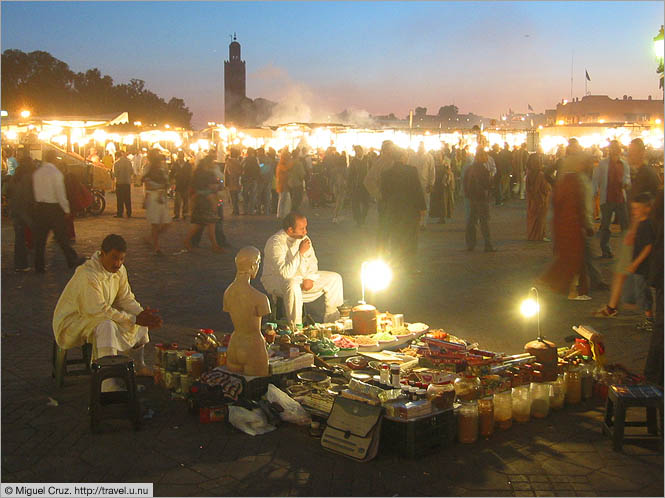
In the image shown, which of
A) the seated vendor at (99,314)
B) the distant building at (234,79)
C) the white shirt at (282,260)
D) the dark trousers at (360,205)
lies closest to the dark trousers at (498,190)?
the dark trousers at (360,205)

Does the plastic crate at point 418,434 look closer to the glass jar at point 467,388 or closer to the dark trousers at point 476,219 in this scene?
the glass jar at point 467,388

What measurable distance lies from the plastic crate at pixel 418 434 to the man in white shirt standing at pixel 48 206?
6996mm

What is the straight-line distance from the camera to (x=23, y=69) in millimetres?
50719

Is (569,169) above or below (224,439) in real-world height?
above

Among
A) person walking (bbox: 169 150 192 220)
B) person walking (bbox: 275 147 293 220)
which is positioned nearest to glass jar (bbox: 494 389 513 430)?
person walking (bbox: 275 147 293 220)

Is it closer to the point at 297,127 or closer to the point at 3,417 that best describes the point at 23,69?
the point at 297,127

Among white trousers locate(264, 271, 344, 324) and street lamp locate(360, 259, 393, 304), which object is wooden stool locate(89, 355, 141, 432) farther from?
street lamp locate(360, 259, 393, 304)

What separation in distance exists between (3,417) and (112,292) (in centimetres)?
124

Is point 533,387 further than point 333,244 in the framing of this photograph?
No

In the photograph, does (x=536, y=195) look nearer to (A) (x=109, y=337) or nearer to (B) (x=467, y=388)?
(B) (x=467, y=388)

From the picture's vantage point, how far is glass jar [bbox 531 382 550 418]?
5.40m

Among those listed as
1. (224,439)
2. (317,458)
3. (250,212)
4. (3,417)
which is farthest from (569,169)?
(250,212)

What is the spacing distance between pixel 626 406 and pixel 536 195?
8.48 m

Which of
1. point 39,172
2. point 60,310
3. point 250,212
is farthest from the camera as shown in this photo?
point 250,212
